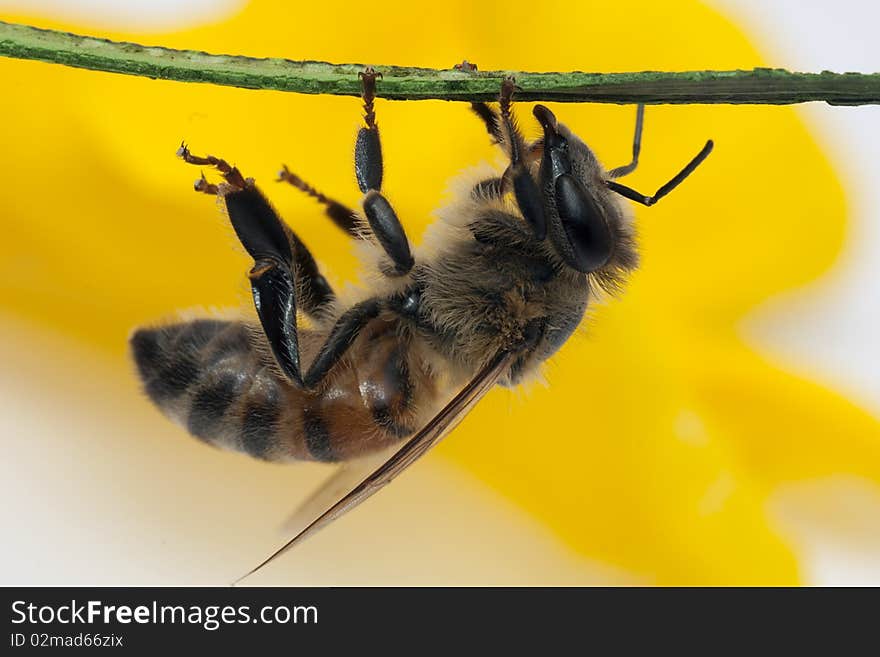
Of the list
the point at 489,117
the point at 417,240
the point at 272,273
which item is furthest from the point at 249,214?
the point at 417,240

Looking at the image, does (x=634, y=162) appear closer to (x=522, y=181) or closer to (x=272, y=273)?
(x=522, y=181)

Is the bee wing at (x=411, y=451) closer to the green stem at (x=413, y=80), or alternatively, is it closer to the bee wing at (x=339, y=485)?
the bee wing at (x=339, y=485)

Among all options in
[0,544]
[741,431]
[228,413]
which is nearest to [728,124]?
[741,431]

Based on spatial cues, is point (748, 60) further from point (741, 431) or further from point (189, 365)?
point (189, 365)

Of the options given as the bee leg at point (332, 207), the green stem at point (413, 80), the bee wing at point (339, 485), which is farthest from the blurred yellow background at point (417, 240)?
the green stem at point (413, 80)

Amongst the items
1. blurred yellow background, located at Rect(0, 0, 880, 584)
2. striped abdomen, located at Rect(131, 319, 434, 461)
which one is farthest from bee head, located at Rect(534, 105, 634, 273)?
blurred yellow background, located at Rect(0, 0, 880, 584)
